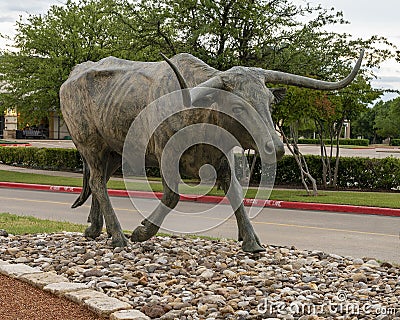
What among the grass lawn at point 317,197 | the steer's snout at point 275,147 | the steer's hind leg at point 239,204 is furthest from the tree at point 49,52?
the steer's snout at point 275,147

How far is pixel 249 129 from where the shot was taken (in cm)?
591

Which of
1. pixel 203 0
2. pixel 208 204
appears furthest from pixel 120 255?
pixel 203 0

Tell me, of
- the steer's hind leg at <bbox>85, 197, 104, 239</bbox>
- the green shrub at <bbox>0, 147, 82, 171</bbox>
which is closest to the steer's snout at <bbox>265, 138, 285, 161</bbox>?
the steer's hind leg at <bbox>85, 197, 104, 239</bbox>

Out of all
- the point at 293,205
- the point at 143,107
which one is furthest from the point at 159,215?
the point at 293,205

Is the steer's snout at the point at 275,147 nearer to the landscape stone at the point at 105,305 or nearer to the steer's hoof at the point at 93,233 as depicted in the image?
the landscape stone at the point at 105,305

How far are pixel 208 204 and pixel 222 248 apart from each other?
8.03 metres

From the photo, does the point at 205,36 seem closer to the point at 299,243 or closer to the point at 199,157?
the point at 299,243

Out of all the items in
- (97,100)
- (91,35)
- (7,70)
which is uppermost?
(91,35)

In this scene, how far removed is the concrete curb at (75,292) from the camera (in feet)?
16.1

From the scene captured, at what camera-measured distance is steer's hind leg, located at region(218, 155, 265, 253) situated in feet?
23.3

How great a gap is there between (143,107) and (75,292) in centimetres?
241

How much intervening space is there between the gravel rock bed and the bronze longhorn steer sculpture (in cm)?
36

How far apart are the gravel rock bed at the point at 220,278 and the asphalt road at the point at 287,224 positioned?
1.70m

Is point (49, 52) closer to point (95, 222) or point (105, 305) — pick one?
point (95, 222)
